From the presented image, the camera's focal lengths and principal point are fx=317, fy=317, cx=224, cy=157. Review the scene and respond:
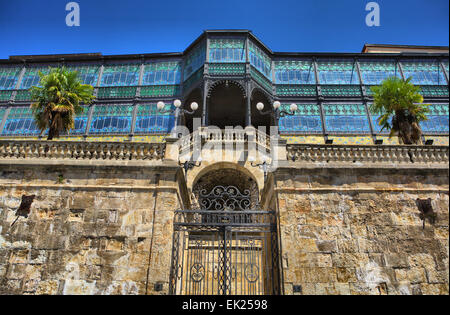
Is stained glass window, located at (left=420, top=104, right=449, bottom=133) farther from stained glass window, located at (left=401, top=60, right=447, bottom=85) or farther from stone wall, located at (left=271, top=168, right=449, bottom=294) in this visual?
stone wall, located at (left=271, top=168, right=449, bottom=294)

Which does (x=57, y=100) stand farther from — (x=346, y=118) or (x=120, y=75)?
(x=346, y=118)

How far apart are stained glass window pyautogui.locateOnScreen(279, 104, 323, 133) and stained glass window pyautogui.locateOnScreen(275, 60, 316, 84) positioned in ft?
7.66

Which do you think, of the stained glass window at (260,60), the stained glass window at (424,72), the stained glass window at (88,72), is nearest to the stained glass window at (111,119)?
the stained glass window at (88,72)

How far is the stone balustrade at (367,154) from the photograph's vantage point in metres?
7.93

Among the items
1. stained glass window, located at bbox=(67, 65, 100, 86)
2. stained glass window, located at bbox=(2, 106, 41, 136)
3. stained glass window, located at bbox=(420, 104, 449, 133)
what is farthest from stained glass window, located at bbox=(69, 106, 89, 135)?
stained glass window, located at bbox=(420, 104, 449, 133)

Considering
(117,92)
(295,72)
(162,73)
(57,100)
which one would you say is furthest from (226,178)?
(117,92)

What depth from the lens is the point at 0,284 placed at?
6.56 metres

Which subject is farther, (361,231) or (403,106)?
(403,106)

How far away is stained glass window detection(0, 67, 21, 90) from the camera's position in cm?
2562

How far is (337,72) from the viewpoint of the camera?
2581 centimetres

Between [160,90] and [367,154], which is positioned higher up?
[160,90]

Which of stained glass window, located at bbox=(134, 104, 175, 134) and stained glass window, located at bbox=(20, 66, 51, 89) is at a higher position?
stained glass window, located at bbox=(20, 66, 51, 89)

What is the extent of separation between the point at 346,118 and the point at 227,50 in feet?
33.9

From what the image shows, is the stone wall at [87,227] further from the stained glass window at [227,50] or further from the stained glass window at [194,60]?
the stained glass window at [194,60]
